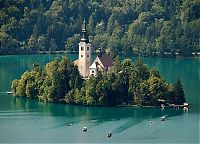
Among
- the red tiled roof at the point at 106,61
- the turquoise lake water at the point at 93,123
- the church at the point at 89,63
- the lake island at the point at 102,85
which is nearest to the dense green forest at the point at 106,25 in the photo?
the church at the point at 89,63

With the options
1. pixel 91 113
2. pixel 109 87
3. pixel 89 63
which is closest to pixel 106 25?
pixel 89 63

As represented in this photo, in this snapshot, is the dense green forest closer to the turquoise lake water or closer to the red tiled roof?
the turquoise lake water

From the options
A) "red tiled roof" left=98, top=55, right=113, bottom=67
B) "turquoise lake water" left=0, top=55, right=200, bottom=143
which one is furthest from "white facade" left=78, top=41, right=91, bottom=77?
"turquoise lake water" left=0, top=55, right=200, bottom=143

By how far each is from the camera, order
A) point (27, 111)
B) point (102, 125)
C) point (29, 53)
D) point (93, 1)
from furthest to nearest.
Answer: point (93, 1)
point (29, 53)
point (27, 111)
point (102, 125)

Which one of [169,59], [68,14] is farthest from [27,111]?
[68,14]

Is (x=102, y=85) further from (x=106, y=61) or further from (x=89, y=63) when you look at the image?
(x=89, y=63)

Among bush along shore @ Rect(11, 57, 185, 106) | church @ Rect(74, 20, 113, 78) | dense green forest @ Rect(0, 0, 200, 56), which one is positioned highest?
dense green forest @ Rect(0, 0, 200, 56)

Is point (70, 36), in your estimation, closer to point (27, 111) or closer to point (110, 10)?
point (110, 10)
